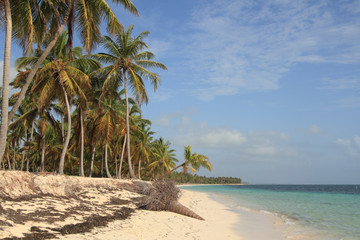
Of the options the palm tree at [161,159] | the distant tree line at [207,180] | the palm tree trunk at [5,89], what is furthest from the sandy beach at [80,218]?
the distant tree line at [207,180]

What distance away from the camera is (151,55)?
21.7 meters

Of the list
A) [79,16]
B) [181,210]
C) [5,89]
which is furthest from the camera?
[79,16]

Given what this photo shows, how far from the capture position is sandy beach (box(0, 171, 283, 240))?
659 centimetres

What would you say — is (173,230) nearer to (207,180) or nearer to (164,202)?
(164,202)

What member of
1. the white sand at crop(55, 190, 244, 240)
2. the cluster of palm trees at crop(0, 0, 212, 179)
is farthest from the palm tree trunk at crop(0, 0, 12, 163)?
the white sand at crop(55, 190, 244, 240)

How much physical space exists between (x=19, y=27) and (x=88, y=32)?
8.68 feet

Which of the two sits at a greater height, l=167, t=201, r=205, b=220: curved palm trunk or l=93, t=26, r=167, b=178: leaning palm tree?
l=93, t=26, r=167, b=178: leaning palm tree

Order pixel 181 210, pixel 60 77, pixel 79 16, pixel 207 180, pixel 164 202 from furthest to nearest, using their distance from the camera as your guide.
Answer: pixel 207 180 < pixel 60 77 < pixel 79 16 < pixel 164 202 < pixel 181 210

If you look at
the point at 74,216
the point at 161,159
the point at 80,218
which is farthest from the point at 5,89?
the point at 161,159

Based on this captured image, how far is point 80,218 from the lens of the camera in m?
8.23

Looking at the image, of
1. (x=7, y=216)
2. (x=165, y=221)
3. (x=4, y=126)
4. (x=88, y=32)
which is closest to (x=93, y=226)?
(x=7, y=216)

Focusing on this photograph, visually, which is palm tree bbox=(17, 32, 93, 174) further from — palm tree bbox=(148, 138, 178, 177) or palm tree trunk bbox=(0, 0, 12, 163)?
palm tree bbox=(148, 138, 178, 177)

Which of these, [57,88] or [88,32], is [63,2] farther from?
[57,88]

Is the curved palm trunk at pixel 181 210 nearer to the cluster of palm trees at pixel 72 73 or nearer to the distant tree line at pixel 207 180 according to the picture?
the cluster of palm trees at pixel 72 73
